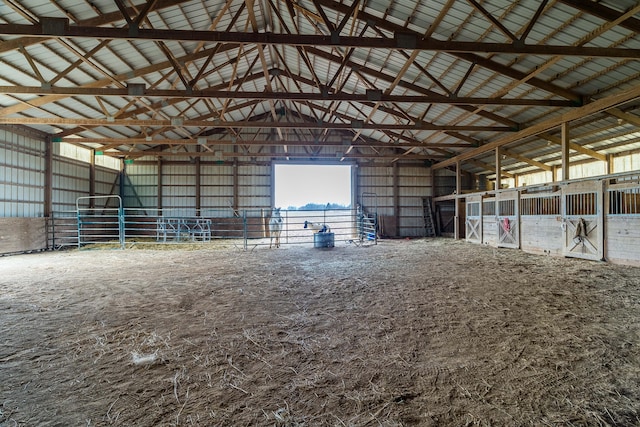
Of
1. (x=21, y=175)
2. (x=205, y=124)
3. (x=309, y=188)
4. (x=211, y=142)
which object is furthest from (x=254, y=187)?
(x=309, y=188)

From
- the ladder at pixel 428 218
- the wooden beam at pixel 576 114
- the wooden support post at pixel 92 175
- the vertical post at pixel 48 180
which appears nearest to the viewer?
the wooden beam at pixel 576 114

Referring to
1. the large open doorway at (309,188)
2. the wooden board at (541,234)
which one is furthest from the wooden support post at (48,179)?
the wooden board at (541,234)

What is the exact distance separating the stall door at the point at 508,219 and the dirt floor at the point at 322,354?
619cm

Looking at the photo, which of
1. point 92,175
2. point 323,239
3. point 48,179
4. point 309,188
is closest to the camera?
point 323,239

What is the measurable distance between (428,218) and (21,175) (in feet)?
62.0

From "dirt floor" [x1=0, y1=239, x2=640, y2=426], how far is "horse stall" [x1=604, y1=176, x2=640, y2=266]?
277 centimetres

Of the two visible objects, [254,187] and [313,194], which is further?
[313,194]

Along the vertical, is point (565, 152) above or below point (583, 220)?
above

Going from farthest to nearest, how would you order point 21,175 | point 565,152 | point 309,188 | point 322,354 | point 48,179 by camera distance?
1. point 309,188
2. point 48,179
3. point 21,175
4. point 565,152
5. point 322,354

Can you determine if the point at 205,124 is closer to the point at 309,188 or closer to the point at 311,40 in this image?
the point at 311,40

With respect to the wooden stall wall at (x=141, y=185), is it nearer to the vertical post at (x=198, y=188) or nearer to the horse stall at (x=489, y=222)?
the vertical post at (x=198, y=188)

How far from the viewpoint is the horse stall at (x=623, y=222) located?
6984 mm

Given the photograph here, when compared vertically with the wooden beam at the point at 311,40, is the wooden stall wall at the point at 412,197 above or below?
below

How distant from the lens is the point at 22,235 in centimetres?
1071
